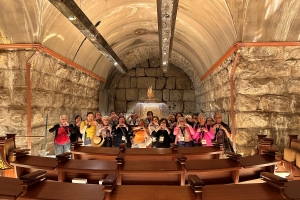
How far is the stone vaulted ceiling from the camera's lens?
4371 mm

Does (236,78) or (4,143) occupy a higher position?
(236,78)

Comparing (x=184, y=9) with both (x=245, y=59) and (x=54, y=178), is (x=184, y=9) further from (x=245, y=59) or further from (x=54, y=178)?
(x=54, y=178)

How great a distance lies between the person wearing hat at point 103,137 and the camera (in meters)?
4.91

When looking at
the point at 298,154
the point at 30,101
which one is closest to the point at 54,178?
the point at 30,101

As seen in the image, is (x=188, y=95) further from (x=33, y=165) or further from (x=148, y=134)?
(x=33, y=165)

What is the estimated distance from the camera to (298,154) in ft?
12.5

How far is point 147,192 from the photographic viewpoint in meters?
1.79

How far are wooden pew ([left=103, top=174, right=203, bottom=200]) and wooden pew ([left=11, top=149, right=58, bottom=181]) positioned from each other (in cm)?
110

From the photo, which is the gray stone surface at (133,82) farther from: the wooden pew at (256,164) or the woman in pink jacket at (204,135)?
the wooden pew at (256,164)

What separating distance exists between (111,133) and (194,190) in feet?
11.9

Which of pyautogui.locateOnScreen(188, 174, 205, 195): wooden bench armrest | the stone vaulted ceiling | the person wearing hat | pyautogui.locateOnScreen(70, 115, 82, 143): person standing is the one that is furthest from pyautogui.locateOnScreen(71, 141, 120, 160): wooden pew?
the stone vaulted ceiling

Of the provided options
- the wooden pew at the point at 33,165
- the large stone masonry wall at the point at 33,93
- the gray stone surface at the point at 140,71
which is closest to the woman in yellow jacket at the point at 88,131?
the large stone masonry wall at the point at 33,93

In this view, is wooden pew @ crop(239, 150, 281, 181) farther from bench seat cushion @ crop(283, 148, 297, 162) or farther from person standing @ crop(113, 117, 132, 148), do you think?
person standing @ crop(113, 117, 132, 148)

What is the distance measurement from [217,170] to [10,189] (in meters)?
1.84
